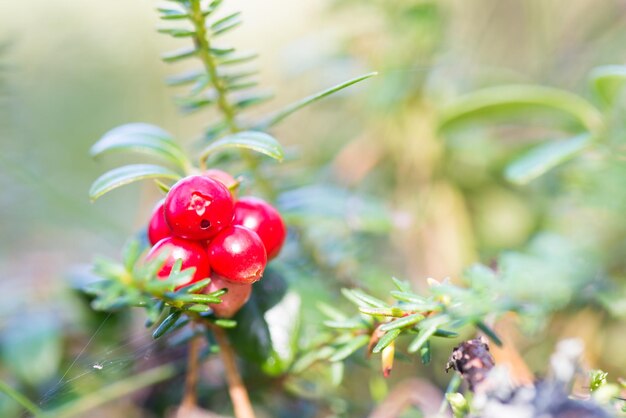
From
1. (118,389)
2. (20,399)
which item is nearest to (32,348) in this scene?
(118,389)

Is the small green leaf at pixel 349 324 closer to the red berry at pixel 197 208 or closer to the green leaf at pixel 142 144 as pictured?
the red berry at pixel 197 208

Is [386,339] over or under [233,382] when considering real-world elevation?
over

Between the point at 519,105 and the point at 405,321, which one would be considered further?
the point at 519,105

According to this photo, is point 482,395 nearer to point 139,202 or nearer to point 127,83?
point 139,202

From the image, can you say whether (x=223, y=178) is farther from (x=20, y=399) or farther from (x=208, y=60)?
(x=20, y=399)

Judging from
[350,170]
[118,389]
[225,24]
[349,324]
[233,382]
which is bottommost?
[350,170]

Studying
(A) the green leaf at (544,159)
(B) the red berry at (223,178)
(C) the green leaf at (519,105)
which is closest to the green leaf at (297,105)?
(B) the red berry at (223,178)
